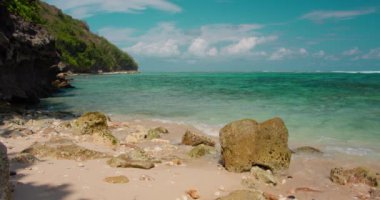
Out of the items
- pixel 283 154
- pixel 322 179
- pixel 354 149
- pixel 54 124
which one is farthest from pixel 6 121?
pixel 354 149

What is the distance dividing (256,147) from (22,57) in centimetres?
1851

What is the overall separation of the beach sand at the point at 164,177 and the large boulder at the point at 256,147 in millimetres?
284

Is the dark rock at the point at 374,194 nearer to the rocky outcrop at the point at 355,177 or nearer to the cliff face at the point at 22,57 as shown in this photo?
the rocky outcrop at the point at 355,177

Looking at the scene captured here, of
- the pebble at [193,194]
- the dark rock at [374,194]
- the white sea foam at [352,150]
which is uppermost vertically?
the pebble at [193,194]

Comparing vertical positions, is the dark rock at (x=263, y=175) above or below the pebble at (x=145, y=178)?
below

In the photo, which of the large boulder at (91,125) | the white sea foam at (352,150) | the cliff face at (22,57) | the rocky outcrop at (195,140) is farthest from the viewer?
the cliff face at (22,57)

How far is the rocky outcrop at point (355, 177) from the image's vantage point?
8.40m

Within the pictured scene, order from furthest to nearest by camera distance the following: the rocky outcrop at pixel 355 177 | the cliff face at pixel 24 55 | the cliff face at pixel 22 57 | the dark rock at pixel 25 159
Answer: the cliff face at pixel 24 55 → the cliff face at pixel 22 57 → the rocky outcrop at pixel 355 177 → the dark rock at pixel 25 159

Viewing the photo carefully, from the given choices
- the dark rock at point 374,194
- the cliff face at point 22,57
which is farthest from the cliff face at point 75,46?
the dark rock at point 374,194

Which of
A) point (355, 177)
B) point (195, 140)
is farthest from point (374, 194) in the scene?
point (195, 140)

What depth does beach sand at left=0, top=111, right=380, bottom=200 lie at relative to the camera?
657 centimetres

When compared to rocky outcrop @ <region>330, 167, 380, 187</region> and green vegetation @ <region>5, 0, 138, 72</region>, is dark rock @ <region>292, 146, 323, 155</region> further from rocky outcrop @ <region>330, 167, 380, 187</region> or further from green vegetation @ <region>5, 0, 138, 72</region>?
green vegetation @ <region>5, 0, 138, 72</region>

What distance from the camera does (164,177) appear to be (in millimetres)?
7820

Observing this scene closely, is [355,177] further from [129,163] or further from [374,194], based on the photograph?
[129,163]
